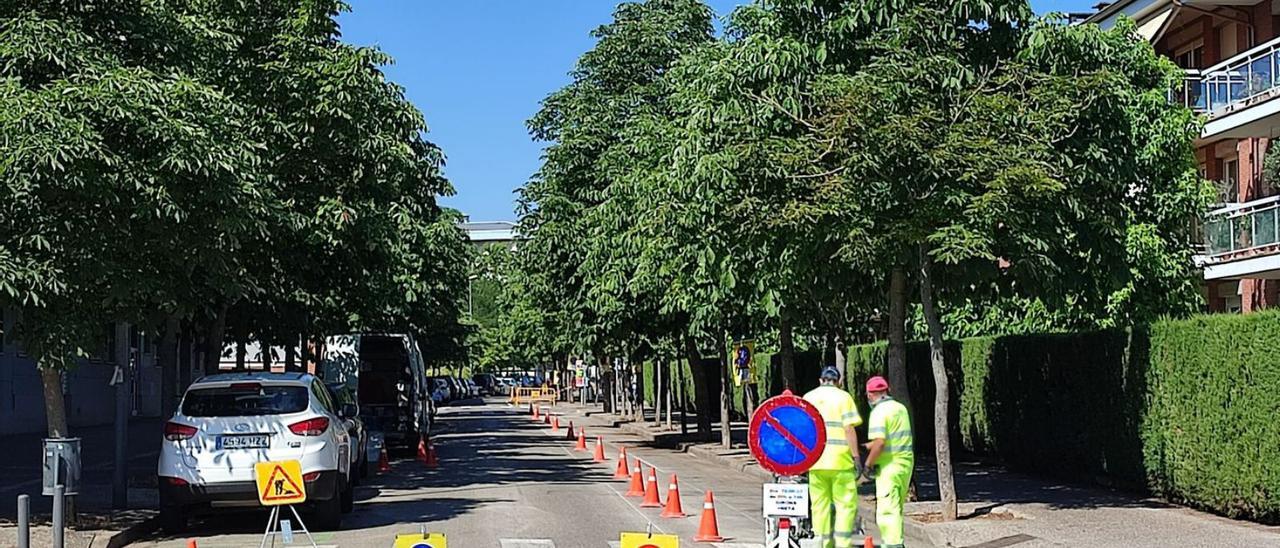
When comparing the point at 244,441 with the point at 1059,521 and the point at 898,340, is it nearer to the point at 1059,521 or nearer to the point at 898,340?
the point at 898,340

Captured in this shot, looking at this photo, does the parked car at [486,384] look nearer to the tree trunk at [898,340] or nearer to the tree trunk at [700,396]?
the tree trunk at [700,396]

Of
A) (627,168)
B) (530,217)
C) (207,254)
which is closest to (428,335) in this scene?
(530,217)

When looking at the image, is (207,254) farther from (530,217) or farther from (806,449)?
(530,217)

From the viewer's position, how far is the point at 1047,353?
21.4 metres

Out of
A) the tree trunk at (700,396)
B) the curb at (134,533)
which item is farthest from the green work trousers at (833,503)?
the tree trunk at (700,396)

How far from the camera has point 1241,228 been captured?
26.7 meters

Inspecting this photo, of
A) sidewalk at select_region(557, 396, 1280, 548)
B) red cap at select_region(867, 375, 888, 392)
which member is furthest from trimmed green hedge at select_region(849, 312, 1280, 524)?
red cap at select_region(867, 375, 888, 392)

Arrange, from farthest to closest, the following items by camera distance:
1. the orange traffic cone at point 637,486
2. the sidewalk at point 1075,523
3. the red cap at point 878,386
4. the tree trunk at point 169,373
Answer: the tree trunk at point 169,373 → the orange traffic cone at point 637,486 → the sidewalk at point 1075,523 → the red cap at point 878,386

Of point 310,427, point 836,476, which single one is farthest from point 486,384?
point 836,476

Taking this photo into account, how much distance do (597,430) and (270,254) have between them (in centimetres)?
2817

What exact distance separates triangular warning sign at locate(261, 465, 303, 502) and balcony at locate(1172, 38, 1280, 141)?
18217 mm

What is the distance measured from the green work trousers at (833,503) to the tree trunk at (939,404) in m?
4.71

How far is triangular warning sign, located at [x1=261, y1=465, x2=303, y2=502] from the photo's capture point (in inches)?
528

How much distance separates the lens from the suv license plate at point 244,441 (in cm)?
1539
